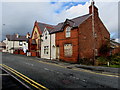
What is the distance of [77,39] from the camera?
16.5 m

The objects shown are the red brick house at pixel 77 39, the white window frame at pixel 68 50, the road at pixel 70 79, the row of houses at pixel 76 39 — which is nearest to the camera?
the road at pixel 70 79

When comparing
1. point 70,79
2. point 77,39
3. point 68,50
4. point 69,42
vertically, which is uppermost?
point 77,39

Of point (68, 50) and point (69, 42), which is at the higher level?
point (69, 42)

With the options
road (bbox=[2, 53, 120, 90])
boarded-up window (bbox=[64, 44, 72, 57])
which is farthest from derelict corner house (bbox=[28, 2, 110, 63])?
road (bbox=[2, 53, 120, 90])

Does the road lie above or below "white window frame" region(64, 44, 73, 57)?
below

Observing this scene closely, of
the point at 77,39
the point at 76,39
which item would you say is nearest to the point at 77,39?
the point at 77,39

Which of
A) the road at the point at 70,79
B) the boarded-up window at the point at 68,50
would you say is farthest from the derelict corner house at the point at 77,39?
the road at the point at 70,79

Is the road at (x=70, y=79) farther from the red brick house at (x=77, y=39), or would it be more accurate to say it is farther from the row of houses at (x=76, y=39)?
the red brick house at (x=77, y=39)

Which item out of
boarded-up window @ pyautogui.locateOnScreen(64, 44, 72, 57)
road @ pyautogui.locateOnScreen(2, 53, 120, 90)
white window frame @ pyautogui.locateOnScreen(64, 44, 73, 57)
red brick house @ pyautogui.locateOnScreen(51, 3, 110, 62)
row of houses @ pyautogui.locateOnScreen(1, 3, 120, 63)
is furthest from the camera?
boarded-up window @ pyautogui.locateOnScreen(64, 44, 72, 57)

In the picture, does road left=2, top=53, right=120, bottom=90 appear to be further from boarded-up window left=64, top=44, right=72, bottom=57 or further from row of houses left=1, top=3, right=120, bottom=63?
boarded-up window left=64, top=44, right=72, bottom=57

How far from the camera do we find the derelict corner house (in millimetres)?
16531

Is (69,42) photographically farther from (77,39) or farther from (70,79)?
(70,79)

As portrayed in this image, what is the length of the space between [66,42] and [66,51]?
1766 millimetres

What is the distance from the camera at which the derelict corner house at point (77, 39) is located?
1653cm
